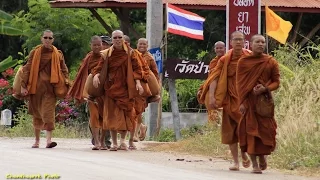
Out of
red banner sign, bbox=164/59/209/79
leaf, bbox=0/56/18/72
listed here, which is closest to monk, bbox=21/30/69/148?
red banner sign, bbox=164/59/209/79

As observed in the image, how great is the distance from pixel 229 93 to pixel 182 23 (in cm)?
879

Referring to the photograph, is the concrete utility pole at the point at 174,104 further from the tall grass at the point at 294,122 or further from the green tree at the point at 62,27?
the green tree at the point at 62,27

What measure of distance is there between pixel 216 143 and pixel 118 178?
246 inches

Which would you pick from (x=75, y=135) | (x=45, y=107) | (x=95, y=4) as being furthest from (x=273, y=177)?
(x=95, y=4)

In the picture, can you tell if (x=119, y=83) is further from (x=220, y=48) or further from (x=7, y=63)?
(x=7, y=63)

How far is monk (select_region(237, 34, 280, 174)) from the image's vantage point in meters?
13.8

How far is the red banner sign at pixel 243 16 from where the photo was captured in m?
18.1

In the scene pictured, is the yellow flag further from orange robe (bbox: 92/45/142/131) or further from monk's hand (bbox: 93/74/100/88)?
monk's hand (bbox: 93/74/100/88)

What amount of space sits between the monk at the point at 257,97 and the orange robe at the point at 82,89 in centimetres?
471

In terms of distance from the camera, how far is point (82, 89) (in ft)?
61.9

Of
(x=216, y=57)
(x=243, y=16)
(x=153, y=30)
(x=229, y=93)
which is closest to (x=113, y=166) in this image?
(x=229, y=93)

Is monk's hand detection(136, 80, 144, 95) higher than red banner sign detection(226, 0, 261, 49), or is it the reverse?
red banner sign detection(226, 0, 261, 49)

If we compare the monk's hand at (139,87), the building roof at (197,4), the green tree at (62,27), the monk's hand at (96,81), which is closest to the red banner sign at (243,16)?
the monk's hand at (139,87)

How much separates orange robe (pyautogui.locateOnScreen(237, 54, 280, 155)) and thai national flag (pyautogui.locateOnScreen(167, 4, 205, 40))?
884 cm
